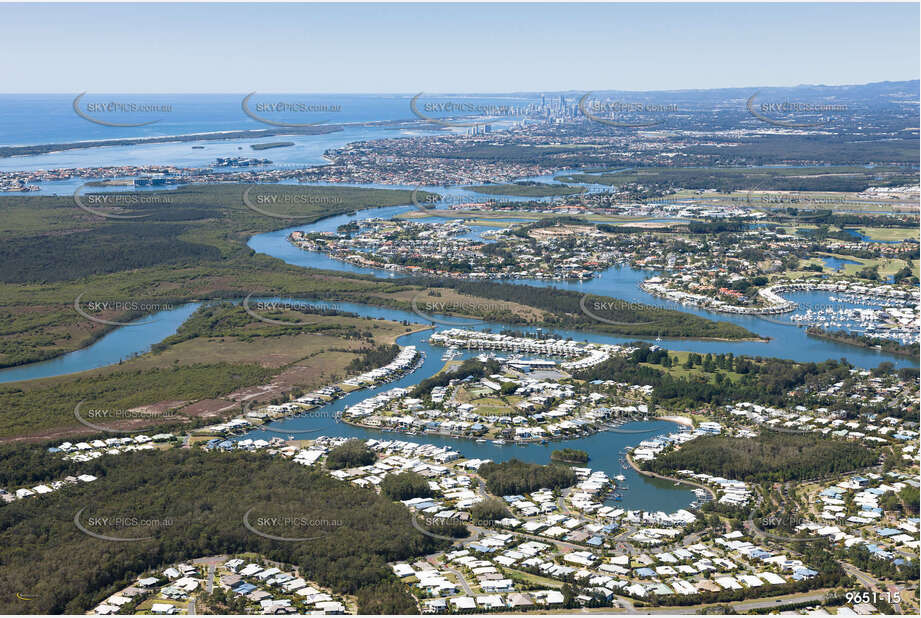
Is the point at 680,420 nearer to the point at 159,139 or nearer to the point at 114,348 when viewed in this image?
the point at 114,348

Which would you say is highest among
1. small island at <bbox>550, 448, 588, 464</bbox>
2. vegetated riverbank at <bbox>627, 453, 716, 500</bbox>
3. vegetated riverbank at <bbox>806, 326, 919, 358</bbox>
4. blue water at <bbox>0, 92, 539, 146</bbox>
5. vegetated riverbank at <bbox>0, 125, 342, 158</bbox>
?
blue water at <bbox>0, 92, 539, 146</bbox>

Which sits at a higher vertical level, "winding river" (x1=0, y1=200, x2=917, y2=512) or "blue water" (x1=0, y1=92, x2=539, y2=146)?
"blue water" (x1=0, y1=92, x2=539, y2=146)

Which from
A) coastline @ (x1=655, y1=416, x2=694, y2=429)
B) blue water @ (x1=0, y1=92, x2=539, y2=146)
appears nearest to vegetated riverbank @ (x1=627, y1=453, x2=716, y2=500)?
coastline @ (x1=655, y1=416, x2=694, y2=429)

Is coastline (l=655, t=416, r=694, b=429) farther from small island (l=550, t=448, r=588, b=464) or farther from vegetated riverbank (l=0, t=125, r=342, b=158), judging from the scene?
vegetated riverbank (l=0, t=125, r=342, b=158)

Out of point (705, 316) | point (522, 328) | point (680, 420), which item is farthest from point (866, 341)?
point (522, 328)

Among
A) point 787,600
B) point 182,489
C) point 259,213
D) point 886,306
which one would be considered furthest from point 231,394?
point 259,213

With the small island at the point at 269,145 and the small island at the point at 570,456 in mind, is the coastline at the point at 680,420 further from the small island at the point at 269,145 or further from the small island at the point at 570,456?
the small island at the point at 269,145
